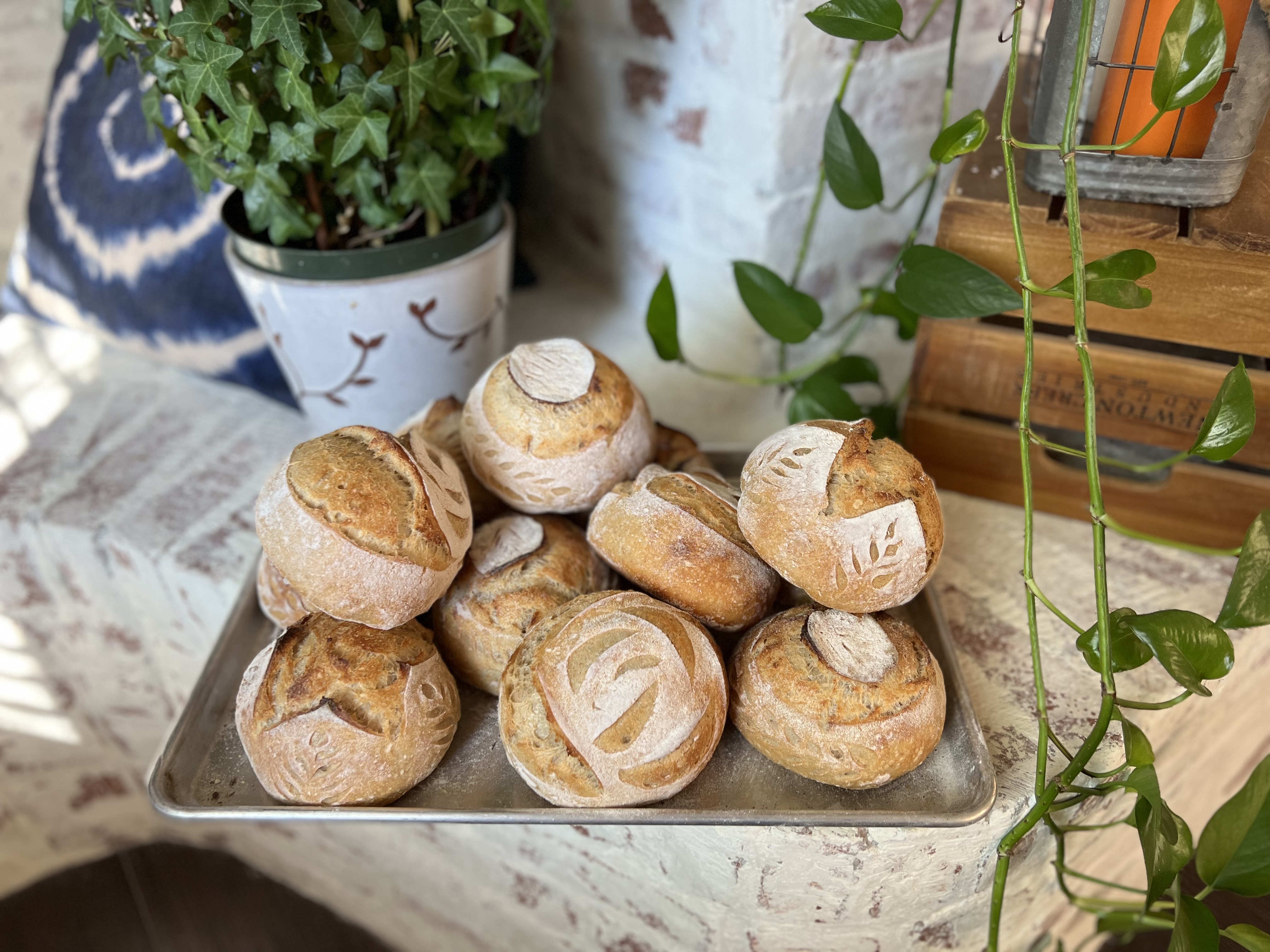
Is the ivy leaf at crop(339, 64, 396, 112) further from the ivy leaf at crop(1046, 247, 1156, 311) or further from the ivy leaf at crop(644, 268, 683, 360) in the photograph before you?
the ivy leaf at crop(1046, 247, 1156, 311)

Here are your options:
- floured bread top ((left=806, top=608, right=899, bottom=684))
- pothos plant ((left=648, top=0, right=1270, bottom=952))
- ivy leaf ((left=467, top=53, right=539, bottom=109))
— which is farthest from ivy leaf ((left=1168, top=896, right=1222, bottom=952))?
ivy leaf ((left=467, top=53, right=539, bottom=109))

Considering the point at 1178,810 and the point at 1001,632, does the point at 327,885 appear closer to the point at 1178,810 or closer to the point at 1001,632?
the point at 1001,632

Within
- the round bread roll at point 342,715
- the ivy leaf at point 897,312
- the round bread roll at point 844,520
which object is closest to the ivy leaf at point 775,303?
the ivy leaf at point 897,312

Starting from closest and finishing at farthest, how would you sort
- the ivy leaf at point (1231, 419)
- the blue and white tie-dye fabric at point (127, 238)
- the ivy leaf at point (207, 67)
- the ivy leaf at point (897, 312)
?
the ivy leaf at point (1231, 419) → the ivy leaf at point (207, 67) → the ivy leaf at point (897, 312) → the blue and white tie-dye fabric at point (127, 238)

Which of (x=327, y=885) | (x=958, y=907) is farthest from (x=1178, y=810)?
(x=327, y=885)

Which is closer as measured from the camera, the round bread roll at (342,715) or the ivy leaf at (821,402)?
the round bread roll at (342,715)

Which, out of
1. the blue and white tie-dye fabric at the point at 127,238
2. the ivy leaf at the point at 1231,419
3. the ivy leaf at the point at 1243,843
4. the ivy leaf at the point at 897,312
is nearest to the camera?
the ivy leaf at the point at 1243,843

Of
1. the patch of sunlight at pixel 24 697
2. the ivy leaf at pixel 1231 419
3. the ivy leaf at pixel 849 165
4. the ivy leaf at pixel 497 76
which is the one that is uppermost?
the ivy leaf at pixel 497 76

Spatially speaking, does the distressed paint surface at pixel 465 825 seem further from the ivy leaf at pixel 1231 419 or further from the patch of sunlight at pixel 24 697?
the ivy leaf at pixel 1231 419
